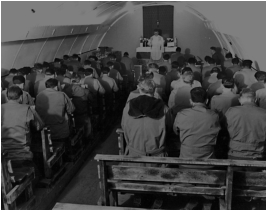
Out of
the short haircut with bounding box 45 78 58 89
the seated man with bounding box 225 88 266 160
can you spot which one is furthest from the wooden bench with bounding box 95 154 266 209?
the short haircut with bounding box 45 78 58 89

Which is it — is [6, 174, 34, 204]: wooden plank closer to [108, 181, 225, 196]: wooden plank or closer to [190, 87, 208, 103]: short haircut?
[108, 181, 225, 196]: wooden plank

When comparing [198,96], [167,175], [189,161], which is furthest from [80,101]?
[189,161]

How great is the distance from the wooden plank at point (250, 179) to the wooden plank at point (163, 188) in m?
0.25

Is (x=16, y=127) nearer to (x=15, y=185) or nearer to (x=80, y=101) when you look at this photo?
(x=15, y=185)

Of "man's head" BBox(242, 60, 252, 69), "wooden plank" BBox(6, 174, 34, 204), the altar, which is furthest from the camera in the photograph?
the altar

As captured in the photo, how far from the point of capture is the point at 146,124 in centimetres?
450

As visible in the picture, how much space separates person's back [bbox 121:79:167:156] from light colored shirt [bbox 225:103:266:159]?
1.03 meters

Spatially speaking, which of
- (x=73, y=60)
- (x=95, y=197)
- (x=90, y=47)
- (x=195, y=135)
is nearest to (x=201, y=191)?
(x=195, y=135)

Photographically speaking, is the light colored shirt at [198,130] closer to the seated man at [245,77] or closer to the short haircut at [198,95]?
the short haircut at [198,95]

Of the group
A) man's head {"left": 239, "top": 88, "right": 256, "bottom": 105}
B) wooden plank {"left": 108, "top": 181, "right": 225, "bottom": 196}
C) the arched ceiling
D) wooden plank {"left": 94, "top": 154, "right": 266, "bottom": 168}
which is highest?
the arched ceiling

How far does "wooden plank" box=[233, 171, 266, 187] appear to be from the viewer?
4.02m

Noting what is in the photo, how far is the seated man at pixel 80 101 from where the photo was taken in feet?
22.5

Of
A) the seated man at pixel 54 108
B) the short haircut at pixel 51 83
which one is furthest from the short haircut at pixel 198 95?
the short haircut at pixel 51 83

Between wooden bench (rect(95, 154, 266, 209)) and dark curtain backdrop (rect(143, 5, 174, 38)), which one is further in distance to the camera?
dark curtain backdrop (rect(143, 5, 174, 38))
